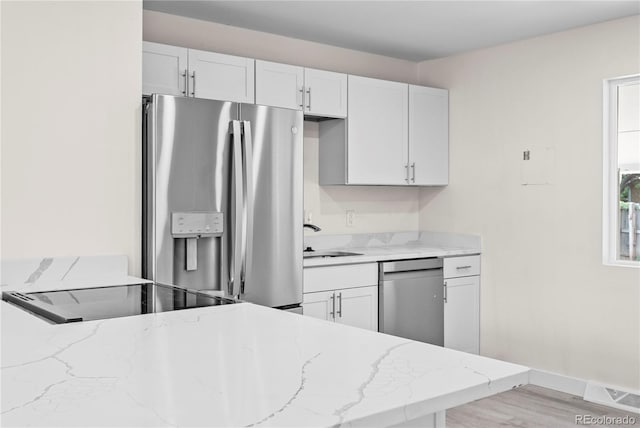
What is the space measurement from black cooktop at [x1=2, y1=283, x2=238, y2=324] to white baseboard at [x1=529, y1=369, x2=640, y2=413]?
233 cm

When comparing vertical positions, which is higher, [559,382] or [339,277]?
[339,277]

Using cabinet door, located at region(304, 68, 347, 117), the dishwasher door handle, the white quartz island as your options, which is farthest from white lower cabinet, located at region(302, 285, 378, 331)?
the white quartz island

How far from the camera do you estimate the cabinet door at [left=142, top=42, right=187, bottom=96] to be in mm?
3490

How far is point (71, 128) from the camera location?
2.45 meters

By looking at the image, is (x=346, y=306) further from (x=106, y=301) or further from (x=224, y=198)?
(x=106, y=301)

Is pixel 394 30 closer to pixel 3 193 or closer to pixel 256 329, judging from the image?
pixel 3 193

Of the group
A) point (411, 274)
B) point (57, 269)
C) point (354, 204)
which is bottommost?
point (411, 274)

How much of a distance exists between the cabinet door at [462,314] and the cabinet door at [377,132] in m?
0.87

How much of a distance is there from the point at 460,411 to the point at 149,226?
2144 mm

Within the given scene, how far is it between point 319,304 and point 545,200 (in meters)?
1.75

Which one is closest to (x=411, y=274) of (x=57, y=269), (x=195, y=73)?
(x=195, y=73)

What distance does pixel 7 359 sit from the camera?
123cm

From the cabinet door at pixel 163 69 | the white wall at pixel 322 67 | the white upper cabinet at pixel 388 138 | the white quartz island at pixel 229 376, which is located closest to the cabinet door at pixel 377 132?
the white upper cabinet at pixel 388 138

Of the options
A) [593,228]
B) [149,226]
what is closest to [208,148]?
[149,226]
